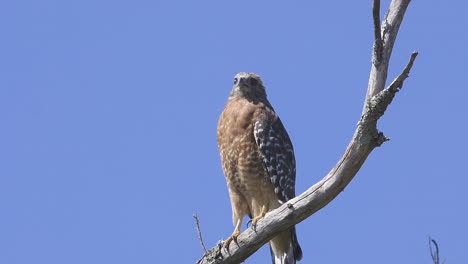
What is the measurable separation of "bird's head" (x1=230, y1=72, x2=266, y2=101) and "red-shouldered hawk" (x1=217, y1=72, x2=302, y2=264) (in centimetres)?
30

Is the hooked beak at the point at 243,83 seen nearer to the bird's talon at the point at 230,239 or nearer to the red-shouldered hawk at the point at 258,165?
the red-shouldered hawk at the point at 258,165

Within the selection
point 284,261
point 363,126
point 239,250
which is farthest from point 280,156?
point 363,126

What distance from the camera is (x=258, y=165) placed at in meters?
8.84

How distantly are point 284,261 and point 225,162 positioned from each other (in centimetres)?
127

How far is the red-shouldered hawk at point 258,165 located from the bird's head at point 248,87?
0.98ft

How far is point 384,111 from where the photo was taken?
591cm

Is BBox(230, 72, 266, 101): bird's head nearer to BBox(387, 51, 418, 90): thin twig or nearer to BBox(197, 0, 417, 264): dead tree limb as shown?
BBox(197, 0, 417, 264): dead tree limb

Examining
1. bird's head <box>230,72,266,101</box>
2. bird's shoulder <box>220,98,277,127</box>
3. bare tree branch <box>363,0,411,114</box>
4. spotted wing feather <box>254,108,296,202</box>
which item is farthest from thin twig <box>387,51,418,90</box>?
bird's head <box>230,72,266,101</box>

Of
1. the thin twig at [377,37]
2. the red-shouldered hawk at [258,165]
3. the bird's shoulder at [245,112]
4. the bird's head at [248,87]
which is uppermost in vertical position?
the bird's head at [248,87]

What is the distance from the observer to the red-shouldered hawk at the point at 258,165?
8.73 metres

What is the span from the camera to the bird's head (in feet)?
31.4

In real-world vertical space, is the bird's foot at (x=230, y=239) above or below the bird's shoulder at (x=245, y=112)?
below

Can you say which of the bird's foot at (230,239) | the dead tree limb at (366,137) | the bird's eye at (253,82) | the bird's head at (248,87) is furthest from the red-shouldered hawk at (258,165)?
the dead tree limb at (366,137)

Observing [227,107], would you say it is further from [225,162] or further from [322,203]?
[322,203]
